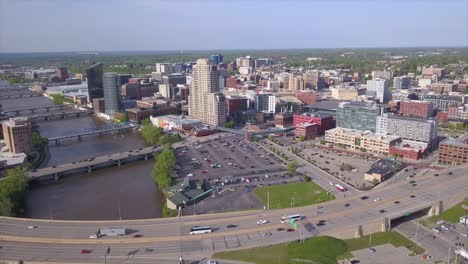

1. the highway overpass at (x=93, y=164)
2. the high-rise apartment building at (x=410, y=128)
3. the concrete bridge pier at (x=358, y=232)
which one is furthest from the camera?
the high-rise apartment building at (x=410, y=128)

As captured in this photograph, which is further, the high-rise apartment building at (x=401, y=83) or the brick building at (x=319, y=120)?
the high-rise apartment building at (x=401, y=83)

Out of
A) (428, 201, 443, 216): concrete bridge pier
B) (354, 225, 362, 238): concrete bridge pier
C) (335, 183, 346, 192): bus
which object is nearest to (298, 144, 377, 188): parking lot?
(335, 183, 346, 192): bus

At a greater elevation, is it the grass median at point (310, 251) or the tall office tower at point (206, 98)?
the tall office tower at point (206, 98)

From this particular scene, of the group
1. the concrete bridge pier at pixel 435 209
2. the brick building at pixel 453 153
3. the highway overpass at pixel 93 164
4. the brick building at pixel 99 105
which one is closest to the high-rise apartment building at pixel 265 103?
the highway overpass at pixel 93 164

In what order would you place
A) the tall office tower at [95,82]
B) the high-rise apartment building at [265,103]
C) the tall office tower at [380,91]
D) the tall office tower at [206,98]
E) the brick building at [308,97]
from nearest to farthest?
the tall office tower at [206,98] → the high-rise apartment building at [265,103] → the tall office tower at [380,91] → the brick building at [308,97] → the tall office tower at [95,82]

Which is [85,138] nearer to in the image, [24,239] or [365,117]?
[24,239]

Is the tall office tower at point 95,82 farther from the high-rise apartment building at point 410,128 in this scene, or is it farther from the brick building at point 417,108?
the brick building at point 417,108
